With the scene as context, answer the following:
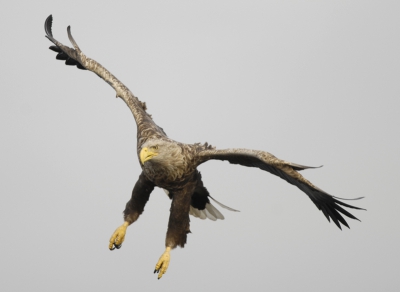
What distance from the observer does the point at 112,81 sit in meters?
13.4

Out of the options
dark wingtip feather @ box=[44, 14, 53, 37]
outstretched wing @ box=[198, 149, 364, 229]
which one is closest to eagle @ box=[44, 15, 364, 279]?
outstretched wing @ box=[198, 149, 364, 229]

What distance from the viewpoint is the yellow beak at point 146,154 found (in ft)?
37.0

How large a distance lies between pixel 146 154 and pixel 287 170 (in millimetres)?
1574

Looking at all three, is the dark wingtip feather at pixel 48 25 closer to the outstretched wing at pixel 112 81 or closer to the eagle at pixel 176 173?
the outstretched wing at pixel 112 81

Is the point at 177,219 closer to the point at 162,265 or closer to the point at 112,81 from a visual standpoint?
the point at 162,265

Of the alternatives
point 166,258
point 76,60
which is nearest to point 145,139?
point 166,258

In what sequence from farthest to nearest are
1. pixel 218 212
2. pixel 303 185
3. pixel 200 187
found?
1. pixel 218 212
2. pixel 200 187
3. pixel 303 185

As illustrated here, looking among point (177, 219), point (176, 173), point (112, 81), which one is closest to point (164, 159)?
point (176, 173)

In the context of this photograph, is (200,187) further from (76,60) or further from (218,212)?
(76,60)

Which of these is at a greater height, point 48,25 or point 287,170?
point 48,25

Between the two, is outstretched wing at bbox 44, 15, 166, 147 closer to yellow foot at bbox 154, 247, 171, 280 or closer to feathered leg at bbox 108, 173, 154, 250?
feathered leg at bbox 108, 173, 154, 250

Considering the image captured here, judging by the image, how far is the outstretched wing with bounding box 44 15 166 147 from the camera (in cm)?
1231

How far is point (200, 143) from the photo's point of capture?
12.1 m

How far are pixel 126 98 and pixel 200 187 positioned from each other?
1490 millimetres
